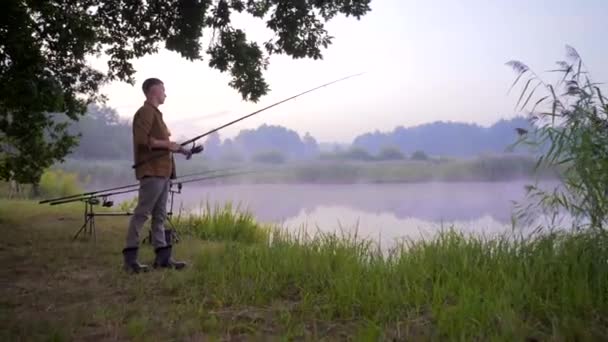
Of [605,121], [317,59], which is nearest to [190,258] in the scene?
[317,59]

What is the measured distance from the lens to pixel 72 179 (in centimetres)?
1372

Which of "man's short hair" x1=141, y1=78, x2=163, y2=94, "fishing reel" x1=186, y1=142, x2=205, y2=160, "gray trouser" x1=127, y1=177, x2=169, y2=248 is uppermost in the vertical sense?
"man's short hair" x1=141, y1=78, x2=163, y2=94

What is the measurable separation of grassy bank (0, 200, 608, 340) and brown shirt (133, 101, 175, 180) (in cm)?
88

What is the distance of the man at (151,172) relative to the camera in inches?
176

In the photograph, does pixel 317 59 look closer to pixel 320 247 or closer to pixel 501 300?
pixel 320 247

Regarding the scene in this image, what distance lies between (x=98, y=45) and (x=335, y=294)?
18.5 feet

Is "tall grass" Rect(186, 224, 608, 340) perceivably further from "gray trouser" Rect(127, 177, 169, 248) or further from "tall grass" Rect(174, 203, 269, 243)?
"tall grass" Rect(174, 203, 269, 243)

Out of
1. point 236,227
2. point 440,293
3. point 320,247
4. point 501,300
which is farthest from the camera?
point 236,227

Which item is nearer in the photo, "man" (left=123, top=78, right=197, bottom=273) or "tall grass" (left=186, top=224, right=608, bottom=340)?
"tall grass" (left=186, top=224, right=608, bottom=340)

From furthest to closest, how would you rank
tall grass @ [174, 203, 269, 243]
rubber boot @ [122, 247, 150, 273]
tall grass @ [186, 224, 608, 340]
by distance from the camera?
tall grass @ [174, 203, 269, 243] < rubber boot @ [122, 247, 150, 273] < tall grass @ [186, 224, 608, 340]

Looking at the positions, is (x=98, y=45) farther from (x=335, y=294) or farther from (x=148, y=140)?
(x=335, y=294)

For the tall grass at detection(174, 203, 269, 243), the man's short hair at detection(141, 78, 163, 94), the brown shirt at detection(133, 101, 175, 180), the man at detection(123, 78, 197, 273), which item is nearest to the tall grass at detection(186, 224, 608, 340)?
the man at detection(123, 78, 197, 273)

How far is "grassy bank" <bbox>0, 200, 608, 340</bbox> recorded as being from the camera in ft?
9.09

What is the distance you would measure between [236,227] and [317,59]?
2.59m
